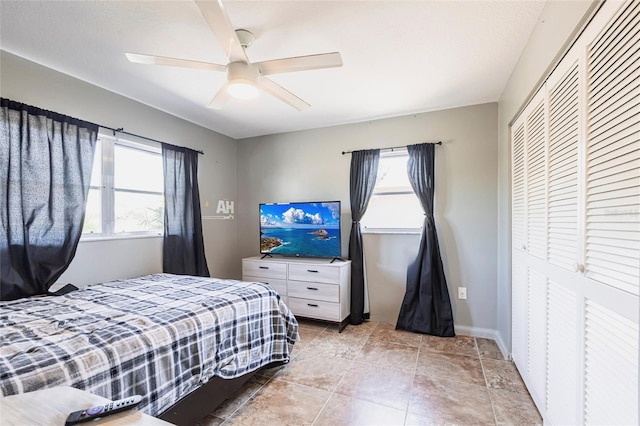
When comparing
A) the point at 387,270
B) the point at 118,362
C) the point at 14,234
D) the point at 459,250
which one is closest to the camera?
the point at 118,362

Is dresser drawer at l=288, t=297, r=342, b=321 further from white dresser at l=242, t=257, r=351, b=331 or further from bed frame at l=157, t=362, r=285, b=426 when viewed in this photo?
bed frame at l=157, t=362, r=285, b=426

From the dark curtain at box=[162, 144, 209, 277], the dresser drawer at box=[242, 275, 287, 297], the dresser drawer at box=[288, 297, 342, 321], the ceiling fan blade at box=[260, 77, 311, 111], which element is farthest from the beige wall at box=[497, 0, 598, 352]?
the dark curtain at box=[162, 144, 209, 277]

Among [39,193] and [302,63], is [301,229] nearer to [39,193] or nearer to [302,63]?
[302,63]

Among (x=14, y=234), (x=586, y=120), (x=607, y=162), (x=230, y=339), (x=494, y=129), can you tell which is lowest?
(x=230, y=339)

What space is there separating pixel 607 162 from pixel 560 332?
0.85 metres

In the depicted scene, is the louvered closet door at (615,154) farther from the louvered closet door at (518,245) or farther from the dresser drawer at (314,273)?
the dresser drawer at (314,273)

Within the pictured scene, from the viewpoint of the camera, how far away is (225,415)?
1781 millimetres

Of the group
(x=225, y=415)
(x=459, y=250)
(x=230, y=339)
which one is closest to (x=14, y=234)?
(x=230, y=339)

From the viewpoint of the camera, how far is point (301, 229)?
3.47m

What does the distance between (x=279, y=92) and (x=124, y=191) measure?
1.92m

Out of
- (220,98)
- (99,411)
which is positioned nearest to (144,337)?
(99,411)

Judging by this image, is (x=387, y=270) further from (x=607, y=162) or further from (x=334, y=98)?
(x=607, y=162)

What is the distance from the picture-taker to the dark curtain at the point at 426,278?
298 centimetres

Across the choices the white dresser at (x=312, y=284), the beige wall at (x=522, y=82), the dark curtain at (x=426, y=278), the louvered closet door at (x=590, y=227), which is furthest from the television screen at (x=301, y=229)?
the louvered closet door at (x=590, y=227)
